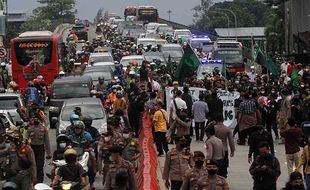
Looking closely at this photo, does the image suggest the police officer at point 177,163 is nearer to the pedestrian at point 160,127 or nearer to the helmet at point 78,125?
the helmet at point 78,125

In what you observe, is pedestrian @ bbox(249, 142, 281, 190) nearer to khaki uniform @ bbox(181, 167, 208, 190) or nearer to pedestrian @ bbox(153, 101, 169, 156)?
khaki uniform @ bbox(181, 167, 208, 190)

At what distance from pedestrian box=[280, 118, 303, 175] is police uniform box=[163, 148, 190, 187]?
4.00 meters

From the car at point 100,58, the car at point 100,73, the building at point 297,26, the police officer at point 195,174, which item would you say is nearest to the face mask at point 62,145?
the police officer at point 195,174

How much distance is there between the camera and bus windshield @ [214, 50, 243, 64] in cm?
5741

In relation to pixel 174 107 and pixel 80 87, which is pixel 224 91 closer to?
pixel 174 107

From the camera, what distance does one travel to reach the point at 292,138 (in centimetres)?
2136

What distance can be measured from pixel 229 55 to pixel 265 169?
4143 centimetres

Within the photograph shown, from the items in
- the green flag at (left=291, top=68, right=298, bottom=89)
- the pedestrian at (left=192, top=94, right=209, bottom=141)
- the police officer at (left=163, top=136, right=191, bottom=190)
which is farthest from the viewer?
the green flag at (left=291, top=68, right=298, bottom=89)

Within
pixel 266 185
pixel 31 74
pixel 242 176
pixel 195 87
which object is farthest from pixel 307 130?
pixel 31 74

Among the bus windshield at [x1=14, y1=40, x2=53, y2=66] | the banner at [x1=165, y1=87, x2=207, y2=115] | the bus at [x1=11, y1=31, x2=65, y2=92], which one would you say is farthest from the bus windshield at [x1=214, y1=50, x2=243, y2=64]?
the banner at [x1=165, y1=87, x2=207, y2=115]

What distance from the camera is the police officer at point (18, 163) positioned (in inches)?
652

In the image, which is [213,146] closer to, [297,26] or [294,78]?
[294,78]

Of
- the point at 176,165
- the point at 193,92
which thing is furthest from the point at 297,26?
the point at 176,165

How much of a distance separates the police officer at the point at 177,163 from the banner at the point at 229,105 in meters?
14.1
